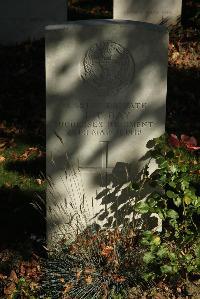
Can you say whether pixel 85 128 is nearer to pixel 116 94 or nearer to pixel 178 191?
pixel 116 94

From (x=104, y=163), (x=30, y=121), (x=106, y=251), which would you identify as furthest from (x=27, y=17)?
(x=106, y=251)

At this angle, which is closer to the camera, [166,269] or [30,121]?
[166,269]

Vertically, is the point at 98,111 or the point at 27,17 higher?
the point at 27,17

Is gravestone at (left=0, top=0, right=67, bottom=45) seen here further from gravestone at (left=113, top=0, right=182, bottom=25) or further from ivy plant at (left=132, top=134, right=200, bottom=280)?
ivy plant at (left=132, top=134, right=200, bottom=280)

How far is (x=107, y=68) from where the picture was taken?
4430mm

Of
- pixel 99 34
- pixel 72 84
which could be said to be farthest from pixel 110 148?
pixel 99 34

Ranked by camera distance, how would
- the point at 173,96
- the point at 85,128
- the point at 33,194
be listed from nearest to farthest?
1. the point at 85,128
2. the point at 33,194
3. the point at 173,96

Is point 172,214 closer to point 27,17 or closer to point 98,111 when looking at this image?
point 98,111

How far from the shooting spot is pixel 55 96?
4469 millimetres

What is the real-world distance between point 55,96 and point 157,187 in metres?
1.06

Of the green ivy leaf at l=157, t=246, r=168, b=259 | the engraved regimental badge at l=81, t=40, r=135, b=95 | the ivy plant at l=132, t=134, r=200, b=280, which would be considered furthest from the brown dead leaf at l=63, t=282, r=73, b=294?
the engraved regimental badge at l=81, t=40, r=135, b=95

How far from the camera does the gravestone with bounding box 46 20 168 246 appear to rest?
14.3 ft

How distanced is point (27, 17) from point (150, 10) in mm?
2061

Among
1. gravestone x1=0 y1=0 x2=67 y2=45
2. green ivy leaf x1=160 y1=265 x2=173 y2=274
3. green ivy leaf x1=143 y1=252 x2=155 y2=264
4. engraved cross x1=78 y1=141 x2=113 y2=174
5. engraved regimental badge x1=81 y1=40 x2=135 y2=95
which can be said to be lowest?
green ivy leaf x1=160 y1=265 x2=173 y2=274
